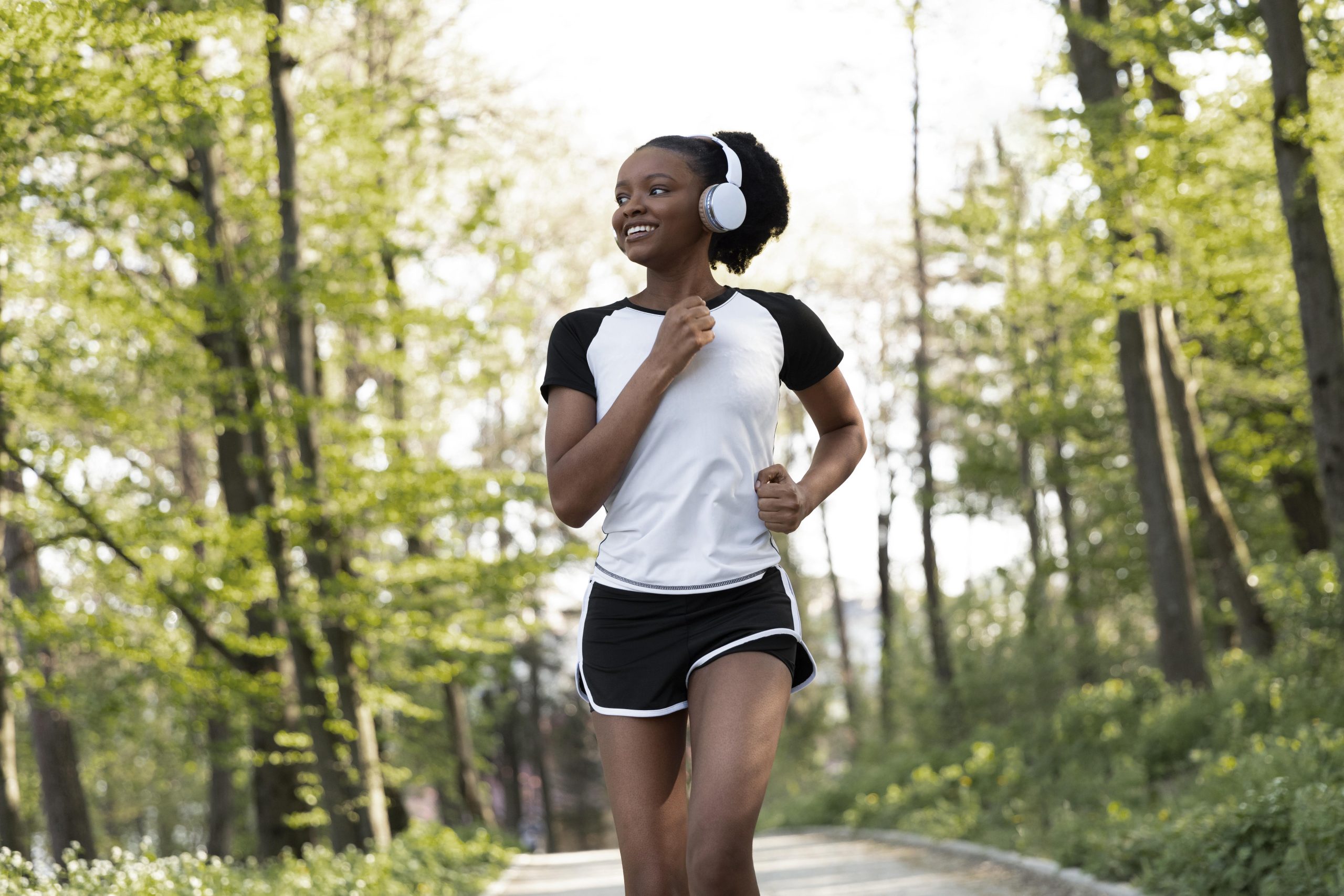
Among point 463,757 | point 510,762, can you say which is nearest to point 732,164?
point 463,757

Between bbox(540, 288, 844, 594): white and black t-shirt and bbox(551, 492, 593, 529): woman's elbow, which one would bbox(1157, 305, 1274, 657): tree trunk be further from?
bbox(551, 492, 593, 529): woman's elbow

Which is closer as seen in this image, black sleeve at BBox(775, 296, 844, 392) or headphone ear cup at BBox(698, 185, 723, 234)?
headphone ear cup at BBox(698, 185, 723, 234)

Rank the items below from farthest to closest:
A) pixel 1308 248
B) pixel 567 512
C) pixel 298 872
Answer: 1. pixel 298 872
2. pixel 1308 248
3. pixel 567 512

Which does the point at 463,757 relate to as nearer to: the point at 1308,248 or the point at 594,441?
the point at 1308,248

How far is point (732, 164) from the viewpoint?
282cm

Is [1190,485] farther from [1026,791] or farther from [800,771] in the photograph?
[800,771]

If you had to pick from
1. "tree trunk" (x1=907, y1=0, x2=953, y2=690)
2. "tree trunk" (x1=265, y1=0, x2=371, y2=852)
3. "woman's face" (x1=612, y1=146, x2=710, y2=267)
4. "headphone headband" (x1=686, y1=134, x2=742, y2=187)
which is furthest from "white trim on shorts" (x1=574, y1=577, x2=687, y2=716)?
"tree trunk" (x1=907, y1=0, x2=953, y2=690)

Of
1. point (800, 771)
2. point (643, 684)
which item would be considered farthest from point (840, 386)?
point (800, 771)

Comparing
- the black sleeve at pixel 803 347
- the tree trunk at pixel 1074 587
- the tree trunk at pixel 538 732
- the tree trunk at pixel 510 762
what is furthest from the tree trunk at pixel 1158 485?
the tree trunk at pixel 510 762

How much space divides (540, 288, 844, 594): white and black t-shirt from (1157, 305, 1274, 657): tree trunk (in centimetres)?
1333

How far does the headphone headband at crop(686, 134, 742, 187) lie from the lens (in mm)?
2805

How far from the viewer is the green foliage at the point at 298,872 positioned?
549 cm

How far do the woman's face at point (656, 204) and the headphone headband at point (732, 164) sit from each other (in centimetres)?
7

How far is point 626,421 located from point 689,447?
0.49ft
